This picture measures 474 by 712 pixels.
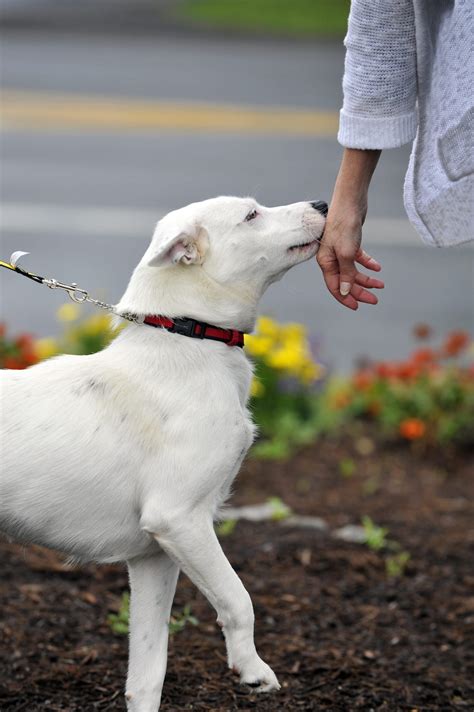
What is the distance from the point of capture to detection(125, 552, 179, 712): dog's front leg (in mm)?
3000

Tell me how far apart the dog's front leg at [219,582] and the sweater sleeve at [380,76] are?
111 cm

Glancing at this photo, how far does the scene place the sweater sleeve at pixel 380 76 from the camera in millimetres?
2979

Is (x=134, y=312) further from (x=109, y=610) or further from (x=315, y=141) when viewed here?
(x=315, y=141)

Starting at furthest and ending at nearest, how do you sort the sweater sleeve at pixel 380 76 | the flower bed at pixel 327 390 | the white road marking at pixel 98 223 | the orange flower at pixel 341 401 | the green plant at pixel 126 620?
the white road marking at pixel 98 223
the orange flower at pixel 341 401
the flower bed at pixel 327 390
the green plant at pixel 126 620
the sweater sleeve at pixel 380 76

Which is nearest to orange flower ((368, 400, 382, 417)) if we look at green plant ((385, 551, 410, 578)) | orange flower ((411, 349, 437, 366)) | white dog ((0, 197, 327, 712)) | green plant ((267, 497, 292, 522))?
orange flower ((411, 349, 437, 366))

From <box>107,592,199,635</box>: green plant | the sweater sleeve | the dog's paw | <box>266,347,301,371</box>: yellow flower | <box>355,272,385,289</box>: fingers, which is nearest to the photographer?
the dog's paw

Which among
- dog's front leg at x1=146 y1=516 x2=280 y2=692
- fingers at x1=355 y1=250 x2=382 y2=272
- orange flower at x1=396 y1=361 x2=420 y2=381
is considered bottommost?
orange flower at x1=396 y1=361 x2=420 y2=381

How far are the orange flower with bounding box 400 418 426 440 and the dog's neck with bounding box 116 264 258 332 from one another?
9.27 feet

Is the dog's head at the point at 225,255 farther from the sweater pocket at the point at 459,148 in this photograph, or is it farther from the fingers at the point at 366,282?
the sweater pocket at the point at 459,148

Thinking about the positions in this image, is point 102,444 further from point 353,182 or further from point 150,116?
point 150,116

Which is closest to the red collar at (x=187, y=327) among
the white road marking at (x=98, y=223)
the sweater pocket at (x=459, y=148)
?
the sweater pocket at (x=459, y=148)

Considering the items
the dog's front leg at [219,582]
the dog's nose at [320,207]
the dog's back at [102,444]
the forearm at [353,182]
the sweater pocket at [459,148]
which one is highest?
the sweater pocket at [459,148]

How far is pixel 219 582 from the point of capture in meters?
2.79

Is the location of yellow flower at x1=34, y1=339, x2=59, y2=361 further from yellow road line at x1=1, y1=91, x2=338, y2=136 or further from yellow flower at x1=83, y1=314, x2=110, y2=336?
yellow road line at x1=1, y1=91, x2=338, y2=136
